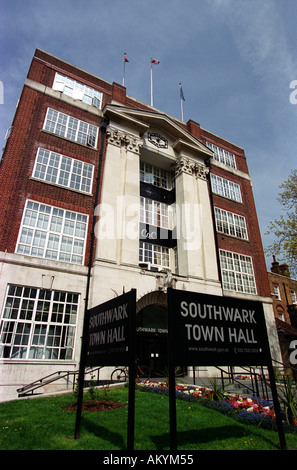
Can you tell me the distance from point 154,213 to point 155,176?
429 cm

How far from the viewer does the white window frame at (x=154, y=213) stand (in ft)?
73.6

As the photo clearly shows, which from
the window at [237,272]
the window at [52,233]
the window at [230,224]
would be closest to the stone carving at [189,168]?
the window at [230,224]

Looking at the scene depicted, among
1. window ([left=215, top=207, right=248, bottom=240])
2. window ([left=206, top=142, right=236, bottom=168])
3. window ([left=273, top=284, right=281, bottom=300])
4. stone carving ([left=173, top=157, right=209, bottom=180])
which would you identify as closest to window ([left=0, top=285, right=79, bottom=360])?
stone carving ([left=173, top=157, right=209, bottom=180])

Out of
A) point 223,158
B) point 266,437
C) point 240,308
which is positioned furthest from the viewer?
point 223,158

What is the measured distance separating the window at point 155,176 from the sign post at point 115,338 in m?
19.6

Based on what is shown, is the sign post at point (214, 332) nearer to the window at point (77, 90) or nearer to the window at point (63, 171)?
the window at point (63, 171)

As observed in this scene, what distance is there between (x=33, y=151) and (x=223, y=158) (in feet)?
64.8

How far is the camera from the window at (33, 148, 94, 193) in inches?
724

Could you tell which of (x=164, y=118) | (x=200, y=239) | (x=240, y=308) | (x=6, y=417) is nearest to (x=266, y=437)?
(x=240, y=308)

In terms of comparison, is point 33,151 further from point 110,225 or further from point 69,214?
point 110,225

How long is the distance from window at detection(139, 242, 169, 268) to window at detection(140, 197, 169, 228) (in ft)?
6.08

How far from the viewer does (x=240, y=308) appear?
562 cm

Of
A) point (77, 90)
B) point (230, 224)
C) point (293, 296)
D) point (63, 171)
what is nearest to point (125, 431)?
point (63, 171)

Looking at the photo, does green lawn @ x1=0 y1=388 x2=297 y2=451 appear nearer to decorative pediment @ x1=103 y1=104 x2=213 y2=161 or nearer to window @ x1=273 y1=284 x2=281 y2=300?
decorative pediment @ x1=103 y1=104 x2=213 y2=161
